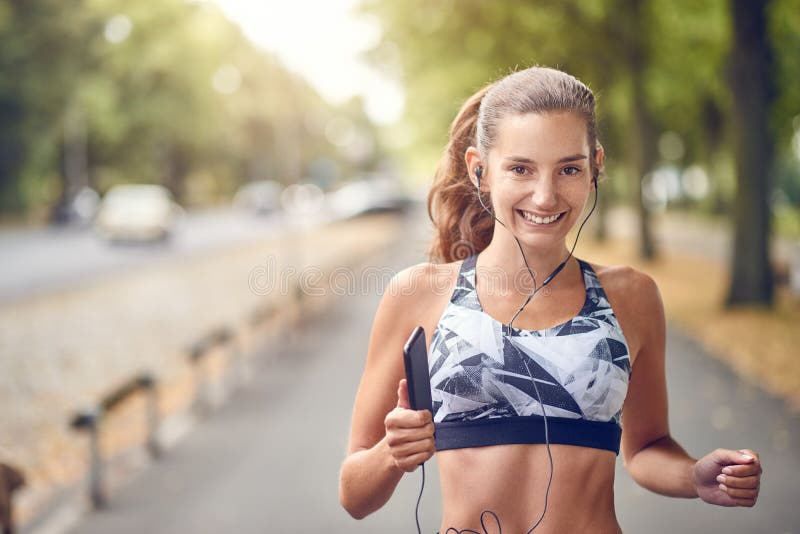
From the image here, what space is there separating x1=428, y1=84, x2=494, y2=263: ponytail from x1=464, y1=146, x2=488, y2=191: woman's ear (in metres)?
0.13

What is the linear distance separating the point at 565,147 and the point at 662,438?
75cm

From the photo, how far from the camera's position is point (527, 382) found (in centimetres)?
193

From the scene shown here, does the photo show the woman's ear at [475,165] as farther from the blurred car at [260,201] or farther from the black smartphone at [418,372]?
the blurred car at [260,201]

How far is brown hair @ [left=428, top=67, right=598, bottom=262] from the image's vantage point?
6.44ft

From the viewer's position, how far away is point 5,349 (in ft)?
45.1

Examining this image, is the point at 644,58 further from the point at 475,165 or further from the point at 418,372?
the point at 418,372

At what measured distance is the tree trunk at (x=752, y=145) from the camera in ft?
48.0

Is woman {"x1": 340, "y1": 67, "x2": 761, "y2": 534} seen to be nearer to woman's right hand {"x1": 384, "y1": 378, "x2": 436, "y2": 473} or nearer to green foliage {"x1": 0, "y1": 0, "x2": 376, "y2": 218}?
woman's right hand {"x1": 384, "y1": 378, "x2": 436, "y2": 473}

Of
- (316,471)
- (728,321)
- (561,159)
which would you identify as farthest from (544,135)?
(728,321)

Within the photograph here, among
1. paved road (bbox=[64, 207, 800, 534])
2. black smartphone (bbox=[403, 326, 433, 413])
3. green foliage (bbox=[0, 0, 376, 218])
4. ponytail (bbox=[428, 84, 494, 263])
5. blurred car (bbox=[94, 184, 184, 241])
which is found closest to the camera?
black smartphone (bbox=[403, 326, 433, 413])

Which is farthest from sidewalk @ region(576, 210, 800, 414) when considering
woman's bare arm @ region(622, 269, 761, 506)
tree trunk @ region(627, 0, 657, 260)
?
woman's bare arm @ region(622, 269, 761, 506)

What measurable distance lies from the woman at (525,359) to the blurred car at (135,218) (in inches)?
1268

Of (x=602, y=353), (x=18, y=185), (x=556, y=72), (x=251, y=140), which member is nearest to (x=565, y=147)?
(x=556, y=72)

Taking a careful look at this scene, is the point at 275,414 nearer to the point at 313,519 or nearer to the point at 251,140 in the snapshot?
the point at 313,519
